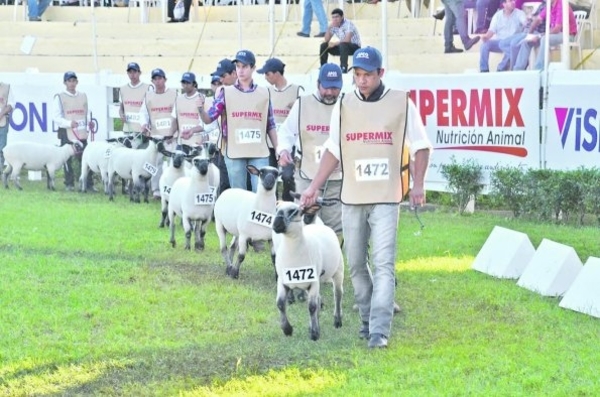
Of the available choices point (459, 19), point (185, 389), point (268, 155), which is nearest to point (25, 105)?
point (459, 19)

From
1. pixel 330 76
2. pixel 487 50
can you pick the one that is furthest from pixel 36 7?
pixel 330 76

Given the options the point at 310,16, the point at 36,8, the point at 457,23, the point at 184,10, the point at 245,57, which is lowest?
the point at 245,57

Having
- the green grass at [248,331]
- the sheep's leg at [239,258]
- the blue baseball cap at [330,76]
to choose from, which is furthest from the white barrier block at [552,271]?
the sheep's leg at [239,258]

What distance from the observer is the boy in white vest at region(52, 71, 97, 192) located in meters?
23.4

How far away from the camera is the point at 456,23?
22.0m

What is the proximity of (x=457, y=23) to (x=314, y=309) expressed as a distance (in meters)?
12.5

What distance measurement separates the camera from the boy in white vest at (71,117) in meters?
23.4

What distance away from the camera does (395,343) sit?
981 centimetres

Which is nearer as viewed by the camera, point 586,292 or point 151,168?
point 586,292

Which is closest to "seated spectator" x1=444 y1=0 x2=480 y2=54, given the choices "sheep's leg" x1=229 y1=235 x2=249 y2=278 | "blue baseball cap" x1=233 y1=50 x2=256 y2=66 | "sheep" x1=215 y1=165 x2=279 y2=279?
"blue baseball cap" x1=233 y1=50 x2=256 y2=66

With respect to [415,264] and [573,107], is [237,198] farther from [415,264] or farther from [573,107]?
[573,107]

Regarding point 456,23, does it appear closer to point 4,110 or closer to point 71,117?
point 71,117

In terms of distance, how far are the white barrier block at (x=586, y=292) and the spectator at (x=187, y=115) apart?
8.79m

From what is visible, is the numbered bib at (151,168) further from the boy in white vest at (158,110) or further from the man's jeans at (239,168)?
the man's jeans at (239,168)
